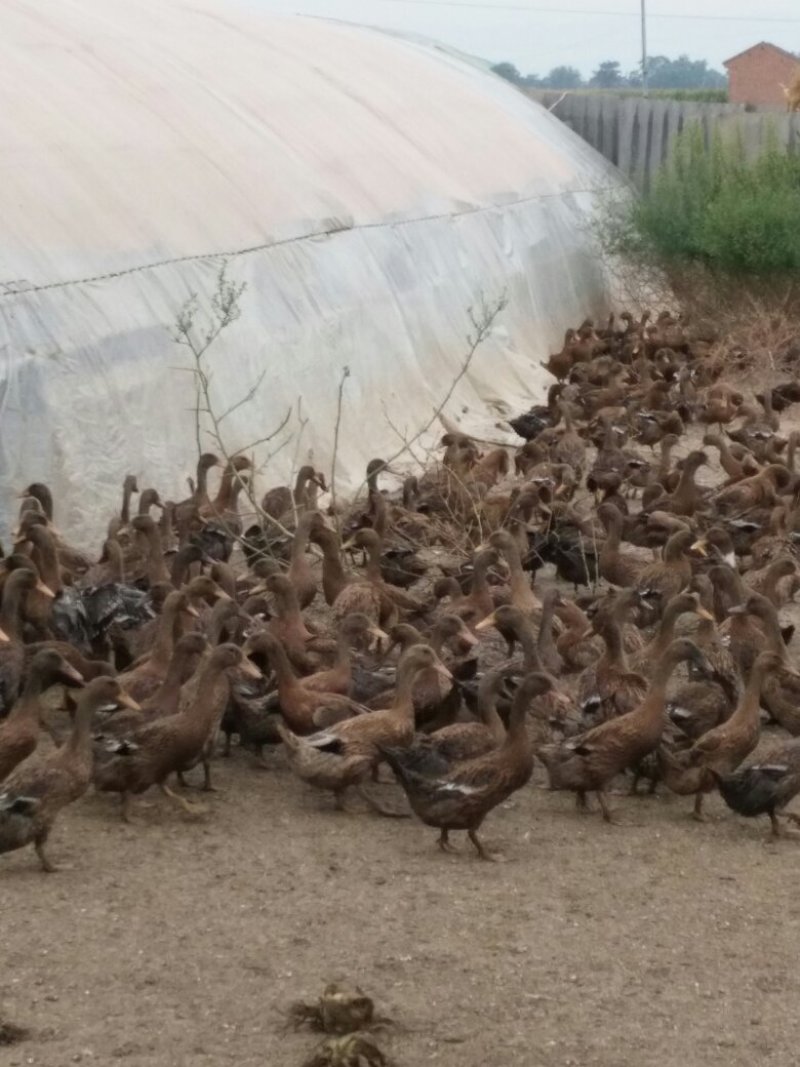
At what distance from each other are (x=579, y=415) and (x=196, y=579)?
7646 millimetres

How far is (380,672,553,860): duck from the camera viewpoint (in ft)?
23.5

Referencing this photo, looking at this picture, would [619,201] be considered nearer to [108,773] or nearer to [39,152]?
[39,152]

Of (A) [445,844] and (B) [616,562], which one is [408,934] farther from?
(B) [616,562]

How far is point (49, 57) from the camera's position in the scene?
14594 millimetres

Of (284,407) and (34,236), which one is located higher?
(34,236)

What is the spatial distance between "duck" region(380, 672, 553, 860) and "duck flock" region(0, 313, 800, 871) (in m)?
0.01

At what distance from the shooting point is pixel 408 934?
253 inches

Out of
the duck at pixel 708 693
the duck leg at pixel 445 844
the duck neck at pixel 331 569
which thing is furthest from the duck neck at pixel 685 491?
the duck leg at pixel 445 844

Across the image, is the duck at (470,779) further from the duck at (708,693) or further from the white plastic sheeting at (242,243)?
the white plastic sheeting at (242,243)

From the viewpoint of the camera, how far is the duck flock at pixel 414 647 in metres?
7.46

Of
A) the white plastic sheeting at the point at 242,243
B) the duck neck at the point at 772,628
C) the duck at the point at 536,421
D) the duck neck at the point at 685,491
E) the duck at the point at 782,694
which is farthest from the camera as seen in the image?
the duck at the point at 536,421

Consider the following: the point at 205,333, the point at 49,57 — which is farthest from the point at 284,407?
the point at 49,57

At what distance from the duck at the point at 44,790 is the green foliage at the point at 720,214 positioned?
13458 millimetres

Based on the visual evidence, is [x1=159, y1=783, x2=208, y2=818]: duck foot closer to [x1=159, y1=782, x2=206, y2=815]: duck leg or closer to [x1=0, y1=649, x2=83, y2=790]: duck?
[x1=159, y1=782, x2=206, y2=815]: duck leg
